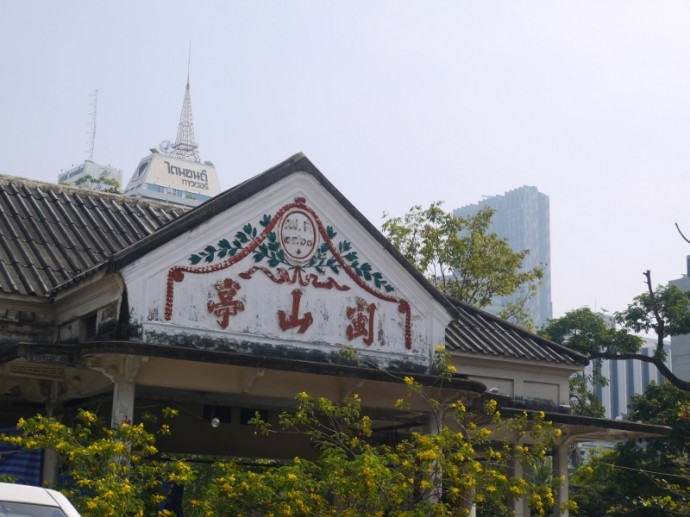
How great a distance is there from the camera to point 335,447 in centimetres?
1441

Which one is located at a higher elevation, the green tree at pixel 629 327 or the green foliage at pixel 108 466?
the green tree at pixel 629 327

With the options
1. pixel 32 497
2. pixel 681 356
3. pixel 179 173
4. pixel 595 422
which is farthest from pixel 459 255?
pixel 179 173

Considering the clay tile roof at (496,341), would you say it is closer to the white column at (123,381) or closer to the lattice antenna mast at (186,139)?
the white column at (123,381)

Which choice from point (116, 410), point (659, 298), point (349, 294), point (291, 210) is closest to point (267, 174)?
point (291, 210)

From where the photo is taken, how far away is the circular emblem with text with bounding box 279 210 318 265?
53.2ft

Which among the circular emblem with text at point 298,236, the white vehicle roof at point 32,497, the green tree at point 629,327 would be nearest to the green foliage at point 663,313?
the green tree at point 629,327

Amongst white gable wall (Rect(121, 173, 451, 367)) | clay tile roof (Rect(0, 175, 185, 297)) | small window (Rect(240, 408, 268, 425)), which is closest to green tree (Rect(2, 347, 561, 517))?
white gable wall (Rect(121, 173, 451, 367))

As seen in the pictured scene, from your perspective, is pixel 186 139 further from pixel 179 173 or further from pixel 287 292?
pixel 287 292

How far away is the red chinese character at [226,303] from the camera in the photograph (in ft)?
50.8

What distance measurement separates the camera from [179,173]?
15938 cm

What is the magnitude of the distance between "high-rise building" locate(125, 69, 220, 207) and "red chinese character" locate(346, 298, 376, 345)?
5285 inches

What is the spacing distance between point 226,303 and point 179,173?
145959 mm

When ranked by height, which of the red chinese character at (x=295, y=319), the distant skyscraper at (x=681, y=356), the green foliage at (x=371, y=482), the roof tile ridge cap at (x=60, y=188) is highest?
the distant skyscraper at (x=681, y=356)

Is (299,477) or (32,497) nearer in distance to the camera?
(32,497)
